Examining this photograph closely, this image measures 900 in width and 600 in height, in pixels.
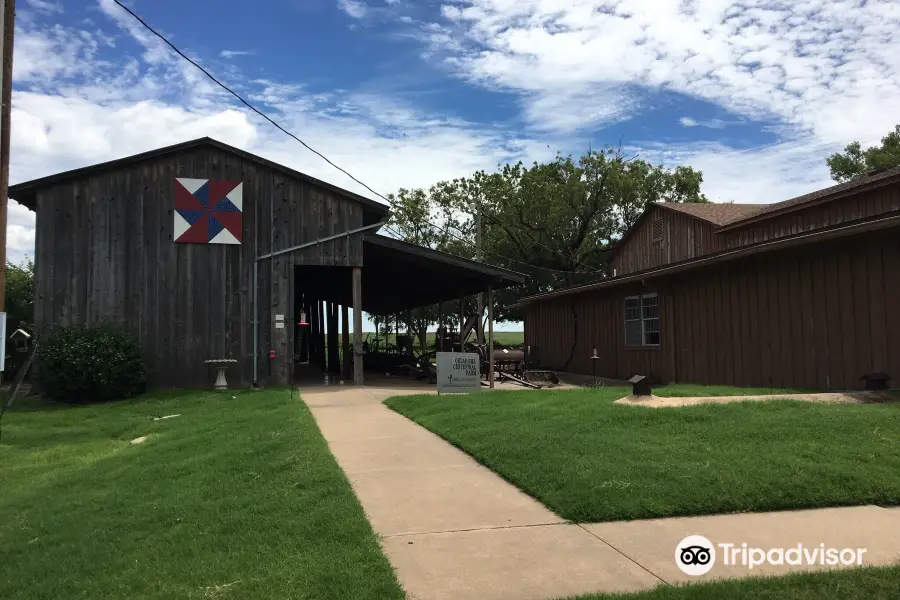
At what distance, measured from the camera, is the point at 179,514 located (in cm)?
563

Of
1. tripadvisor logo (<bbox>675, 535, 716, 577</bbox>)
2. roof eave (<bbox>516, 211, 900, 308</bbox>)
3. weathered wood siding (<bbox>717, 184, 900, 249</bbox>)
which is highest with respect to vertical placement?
weathered wood siding (<bbox>717, 184, 900, 249</bbox>)

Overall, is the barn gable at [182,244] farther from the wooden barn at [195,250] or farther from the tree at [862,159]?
the tree at [862,159]

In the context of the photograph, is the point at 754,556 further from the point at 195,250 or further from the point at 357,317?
the point at 195,250

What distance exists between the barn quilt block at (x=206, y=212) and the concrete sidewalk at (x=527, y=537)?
10891mm

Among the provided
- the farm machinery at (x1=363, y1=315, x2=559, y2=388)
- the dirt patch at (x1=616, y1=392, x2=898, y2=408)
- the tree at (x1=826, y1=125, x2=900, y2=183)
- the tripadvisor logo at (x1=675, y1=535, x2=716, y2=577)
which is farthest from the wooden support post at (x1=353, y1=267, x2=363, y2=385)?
the tree at (x1=826, y1=125, x2=900, y2=183)

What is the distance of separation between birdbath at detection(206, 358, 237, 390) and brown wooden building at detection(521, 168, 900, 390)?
1056 cm

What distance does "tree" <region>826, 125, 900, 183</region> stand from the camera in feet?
117

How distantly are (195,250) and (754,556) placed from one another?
14683 mm

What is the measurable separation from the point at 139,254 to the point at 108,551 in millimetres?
12544

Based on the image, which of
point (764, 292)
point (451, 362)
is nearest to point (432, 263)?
point (451, 362)

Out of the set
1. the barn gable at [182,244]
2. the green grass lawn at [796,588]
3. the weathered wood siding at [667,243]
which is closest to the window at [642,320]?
the weathered wood siding at [667,243]

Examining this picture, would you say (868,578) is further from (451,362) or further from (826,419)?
(451,362)

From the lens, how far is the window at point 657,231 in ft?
86.7

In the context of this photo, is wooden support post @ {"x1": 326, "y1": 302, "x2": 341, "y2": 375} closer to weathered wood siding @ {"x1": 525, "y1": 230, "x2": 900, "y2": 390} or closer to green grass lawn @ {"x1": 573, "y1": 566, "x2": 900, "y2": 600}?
weathered wood siding @ {"x1": 525, "y1": 230, "x2": 900, "y2": 390}
